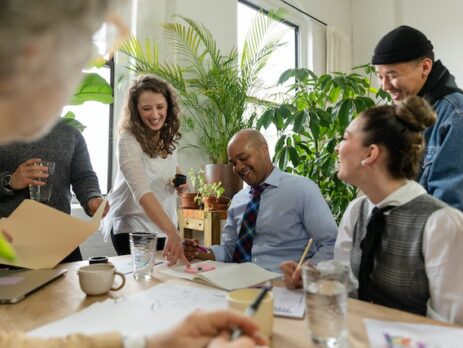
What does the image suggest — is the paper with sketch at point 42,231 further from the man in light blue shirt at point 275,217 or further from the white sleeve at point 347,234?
the white sleeve at point 347,234

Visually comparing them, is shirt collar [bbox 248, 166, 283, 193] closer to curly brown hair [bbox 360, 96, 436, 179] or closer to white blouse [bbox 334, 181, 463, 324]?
curly brown hair [bbox 360, 96, 436, 179]

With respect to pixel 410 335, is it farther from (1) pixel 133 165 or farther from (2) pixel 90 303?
(1) pixel 133 165

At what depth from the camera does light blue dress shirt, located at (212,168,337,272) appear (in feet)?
5.50

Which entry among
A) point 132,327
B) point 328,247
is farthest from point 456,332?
point 328,247

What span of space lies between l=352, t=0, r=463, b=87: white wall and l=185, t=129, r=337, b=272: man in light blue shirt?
3.70 metres

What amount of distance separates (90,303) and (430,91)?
1.49m

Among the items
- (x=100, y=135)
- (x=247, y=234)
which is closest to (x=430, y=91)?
(x=247, y=234)

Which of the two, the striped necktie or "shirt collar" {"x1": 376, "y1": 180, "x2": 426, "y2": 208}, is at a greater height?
"shirt collar" {"x1": 376, "y1": 180, "x2": 426, "y2": 208}

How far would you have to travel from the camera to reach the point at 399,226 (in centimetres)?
115

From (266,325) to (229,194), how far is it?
7.96ft

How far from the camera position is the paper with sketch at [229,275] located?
1145mm

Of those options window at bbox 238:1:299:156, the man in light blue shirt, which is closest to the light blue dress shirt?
the man in light blue shirt

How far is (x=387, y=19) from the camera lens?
16.8ft

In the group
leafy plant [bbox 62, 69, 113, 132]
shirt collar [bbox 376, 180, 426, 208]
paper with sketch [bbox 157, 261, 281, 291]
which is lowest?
paper with sketch [bbox 157, 261, 281, 291]
